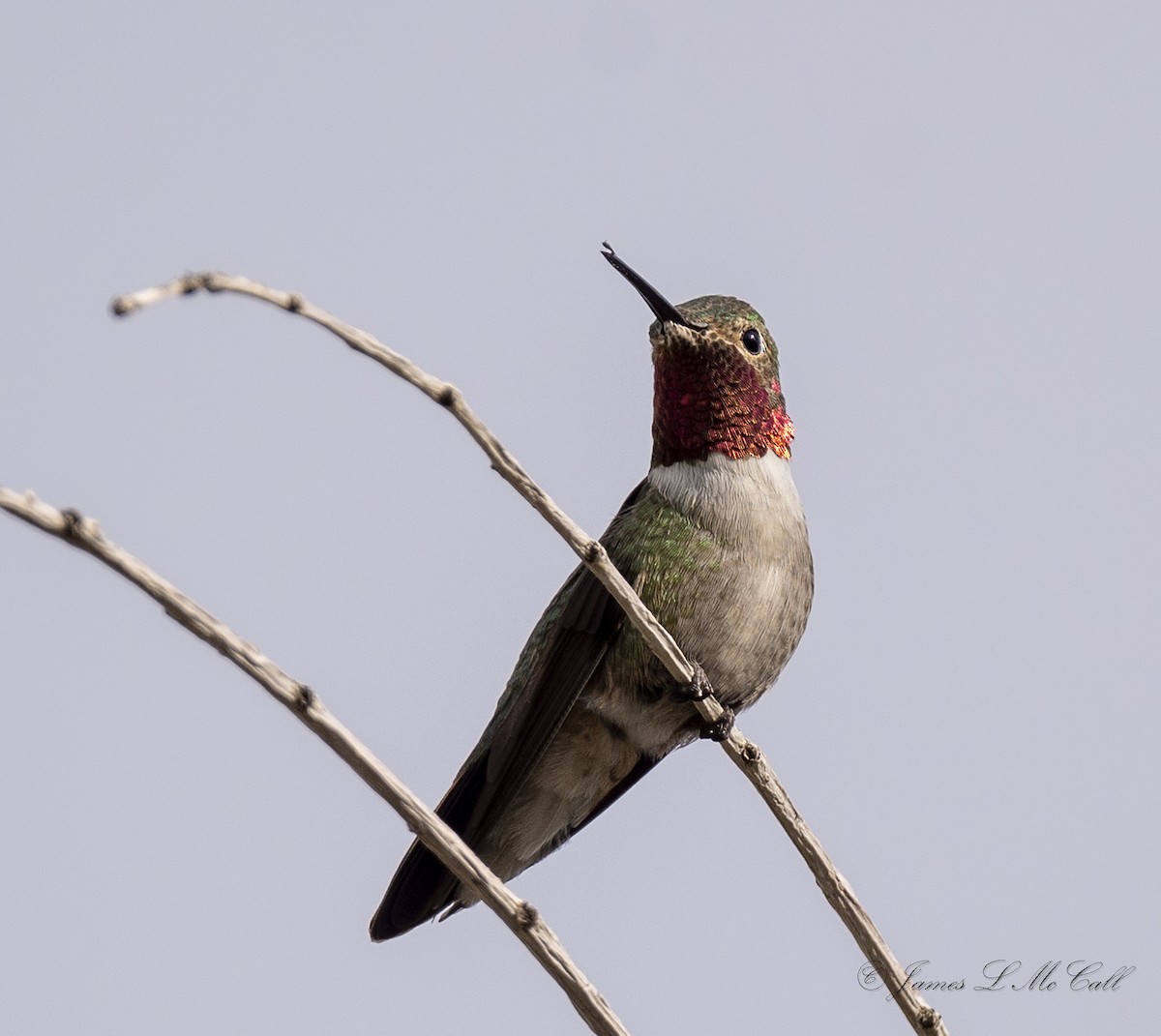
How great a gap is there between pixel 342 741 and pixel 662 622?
2.72 meters

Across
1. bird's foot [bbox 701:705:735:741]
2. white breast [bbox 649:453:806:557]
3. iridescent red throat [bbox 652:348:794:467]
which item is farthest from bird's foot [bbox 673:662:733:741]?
iridescent red throat [bbox 652:348:794:467]

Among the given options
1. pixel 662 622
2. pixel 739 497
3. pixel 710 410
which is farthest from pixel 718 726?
pixel 710 410

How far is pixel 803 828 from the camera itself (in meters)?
3.65

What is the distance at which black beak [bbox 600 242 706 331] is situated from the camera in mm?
5176

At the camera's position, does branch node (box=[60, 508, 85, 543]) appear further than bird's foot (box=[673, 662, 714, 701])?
No

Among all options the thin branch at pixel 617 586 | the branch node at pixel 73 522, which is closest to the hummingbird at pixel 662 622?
the thin branch at pixel 617 586

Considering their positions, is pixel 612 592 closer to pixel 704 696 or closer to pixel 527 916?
pixel 527 916

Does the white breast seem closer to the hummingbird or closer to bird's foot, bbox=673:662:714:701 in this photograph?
the hummingbird

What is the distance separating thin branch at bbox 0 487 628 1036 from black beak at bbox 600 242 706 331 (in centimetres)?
287

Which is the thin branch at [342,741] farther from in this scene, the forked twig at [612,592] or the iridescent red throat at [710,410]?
the iridescent red throat at [710,410]

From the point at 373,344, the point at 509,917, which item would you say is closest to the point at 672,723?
the point at 509,917

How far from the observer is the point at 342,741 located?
2.49m

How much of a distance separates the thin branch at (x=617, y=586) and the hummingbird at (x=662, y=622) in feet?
3.58

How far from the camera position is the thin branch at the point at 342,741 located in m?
2.08
